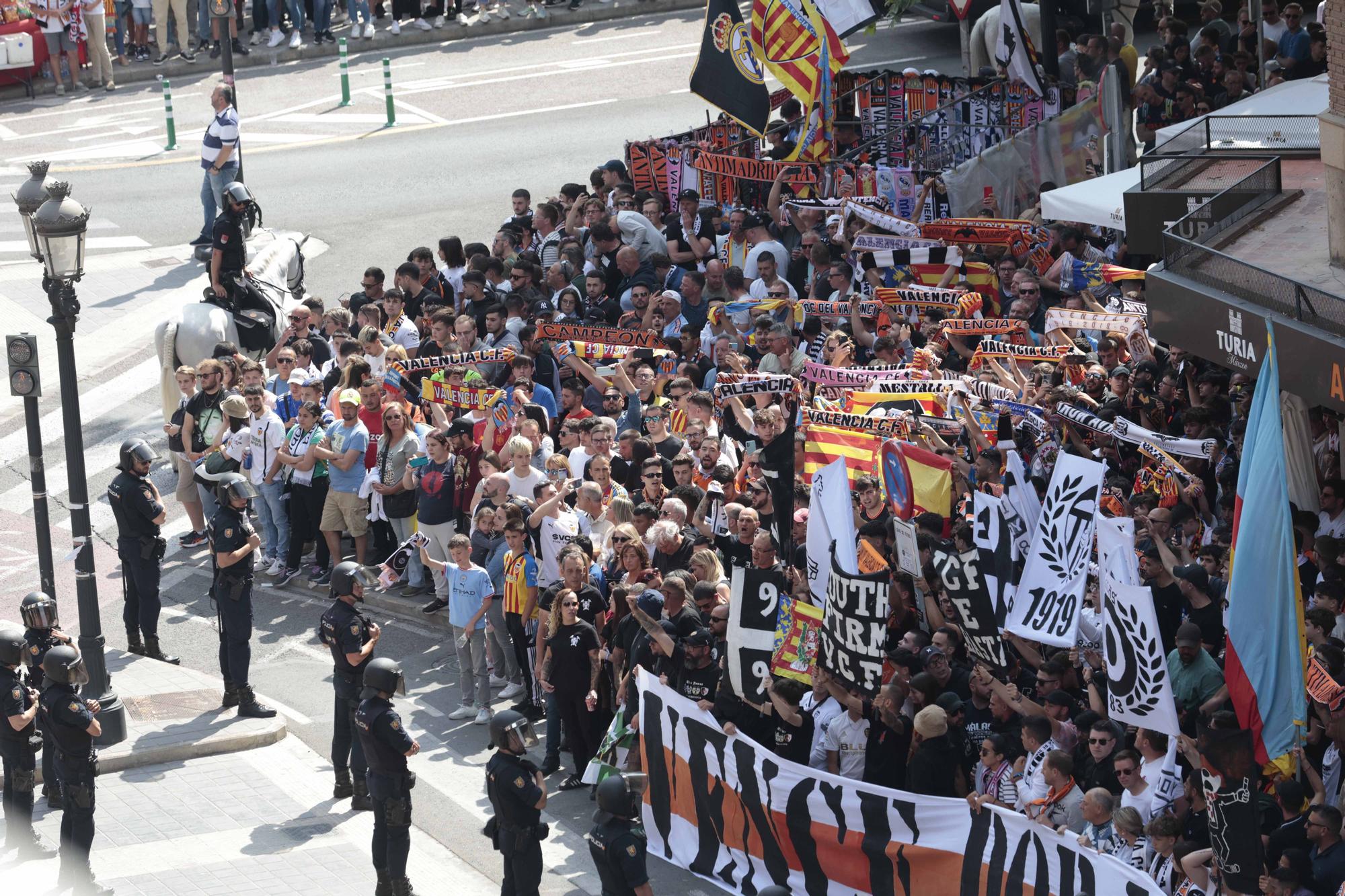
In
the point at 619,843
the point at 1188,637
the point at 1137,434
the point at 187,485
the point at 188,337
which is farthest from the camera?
the point at 188,337

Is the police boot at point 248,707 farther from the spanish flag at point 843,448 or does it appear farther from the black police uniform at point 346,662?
the spanish flag at point 843,448

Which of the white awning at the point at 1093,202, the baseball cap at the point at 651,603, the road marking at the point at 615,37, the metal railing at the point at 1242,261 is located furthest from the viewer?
the road marking at the point at 615,37

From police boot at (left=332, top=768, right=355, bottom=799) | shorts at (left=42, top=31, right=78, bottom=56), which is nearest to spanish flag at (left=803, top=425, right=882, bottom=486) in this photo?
Answer: police boot at (left=332, top=768, right=355, bottom=799)

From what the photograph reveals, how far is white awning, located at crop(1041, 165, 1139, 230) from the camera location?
55.2ft

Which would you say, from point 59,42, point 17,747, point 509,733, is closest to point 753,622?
point 509,733

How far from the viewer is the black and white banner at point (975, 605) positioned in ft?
37.4

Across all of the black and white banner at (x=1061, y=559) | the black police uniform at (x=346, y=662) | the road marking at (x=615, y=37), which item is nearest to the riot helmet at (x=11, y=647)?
the black police uniform at (x=346, y=662)

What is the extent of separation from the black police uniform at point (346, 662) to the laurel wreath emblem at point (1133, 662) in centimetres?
495

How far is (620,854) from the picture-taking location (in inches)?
412

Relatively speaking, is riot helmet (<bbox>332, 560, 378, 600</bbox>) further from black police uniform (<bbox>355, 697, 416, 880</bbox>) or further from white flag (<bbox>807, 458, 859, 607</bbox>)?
white flag (<bbox>807, 458, 859, 607</bbox>)

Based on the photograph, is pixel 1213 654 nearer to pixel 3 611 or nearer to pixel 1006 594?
pixel 1006 594

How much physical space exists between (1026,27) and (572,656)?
14.0m

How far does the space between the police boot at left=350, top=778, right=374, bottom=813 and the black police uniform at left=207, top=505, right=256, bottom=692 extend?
1846 mm

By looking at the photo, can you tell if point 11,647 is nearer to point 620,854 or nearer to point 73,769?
point 73,769
